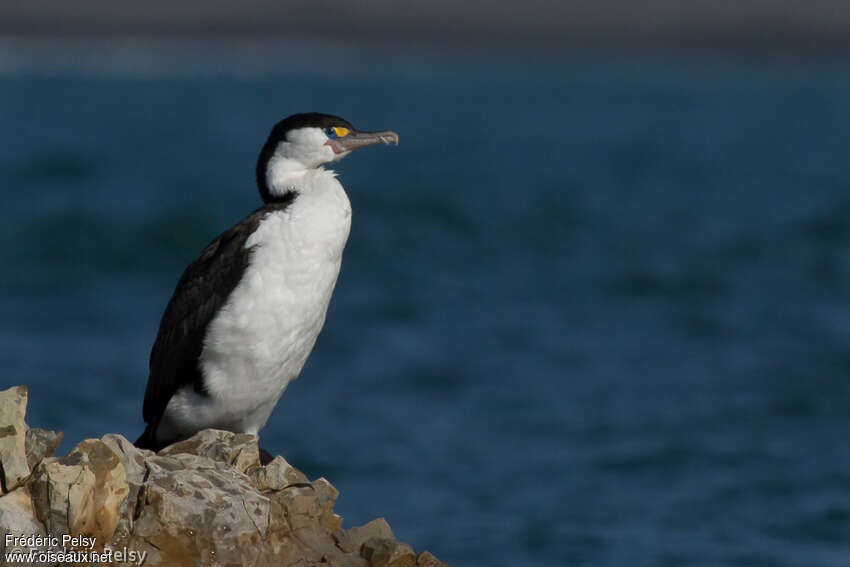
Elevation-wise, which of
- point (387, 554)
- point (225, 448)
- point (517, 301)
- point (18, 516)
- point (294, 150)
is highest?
point (517, 301)

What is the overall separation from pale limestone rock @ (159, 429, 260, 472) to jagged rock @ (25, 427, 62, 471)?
1.69 feet

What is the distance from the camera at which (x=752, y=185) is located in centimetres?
2547

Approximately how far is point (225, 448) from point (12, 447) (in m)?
0.87

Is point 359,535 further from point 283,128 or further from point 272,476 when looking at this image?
point 283,128

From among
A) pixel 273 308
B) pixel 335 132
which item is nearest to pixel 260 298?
pixel 273 308

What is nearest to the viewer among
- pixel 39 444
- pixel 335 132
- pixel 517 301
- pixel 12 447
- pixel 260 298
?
pixel 12 447

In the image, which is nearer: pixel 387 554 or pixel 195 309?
pixel 387 554

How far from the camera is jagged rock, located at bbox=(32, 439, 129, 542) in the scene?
4789mm

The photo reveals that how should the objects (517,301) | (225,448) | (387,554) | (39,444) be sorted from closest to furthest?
(39,444)
(387,554)
(225,448)
(517,301)

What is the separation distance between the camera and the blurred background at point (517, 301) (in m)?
9.34

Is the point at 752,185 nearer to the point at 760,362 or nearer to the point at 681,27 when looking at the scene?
the point at 760,362

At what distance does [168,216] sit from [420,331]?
7.50 m

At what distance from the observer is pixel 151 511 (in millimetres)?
4953

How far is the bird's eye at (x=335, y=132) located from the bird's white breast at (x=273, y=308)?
0.18 meters
